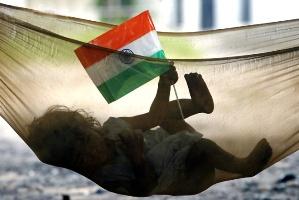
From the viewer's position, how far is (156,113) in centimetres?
319

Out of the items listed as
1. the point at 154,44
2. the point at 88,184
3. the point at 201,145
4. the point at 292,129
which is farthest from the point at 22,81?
the point at 88,184

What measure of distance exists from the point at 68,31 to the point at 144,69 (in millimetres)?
543

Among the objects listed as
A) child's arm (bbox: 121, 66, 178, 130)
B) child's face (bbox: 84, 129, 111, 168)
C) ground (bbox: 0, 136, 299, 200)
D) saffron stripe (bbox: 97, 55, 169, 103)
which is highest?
saffron stripe (bbox: 97, 55, 169, 103)

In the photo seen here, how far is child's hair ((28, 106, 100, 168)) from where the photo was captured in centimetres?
321

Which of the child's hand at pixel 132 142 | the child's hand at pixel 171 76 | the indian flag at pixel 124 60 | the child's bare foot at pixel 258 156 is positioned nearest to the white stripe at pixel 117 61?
the indian flag at pixel 124 60

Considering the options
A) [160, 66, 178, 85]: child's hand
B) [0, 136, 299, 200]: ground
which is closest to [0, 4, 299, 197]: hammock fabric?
[160, 66, 178, 85]: child's hand

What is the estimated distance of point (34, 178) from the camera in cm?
624

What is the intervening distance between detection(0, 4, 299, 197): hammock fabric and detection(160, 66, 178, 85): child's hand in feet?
0.06

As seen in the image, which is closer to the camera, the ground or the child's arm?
the child's arm

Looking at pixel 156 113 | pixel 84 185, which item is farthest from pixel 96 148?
pixel 84 185

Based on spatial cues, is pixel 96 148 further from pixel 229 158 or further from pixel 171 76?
pixel 229 158

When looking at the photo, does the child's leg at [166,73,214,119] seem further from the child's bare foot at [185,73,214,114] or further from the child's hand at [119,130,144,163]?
the child's hand at [119,130,144,163]

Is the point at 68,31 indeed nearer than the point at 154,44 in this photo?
No

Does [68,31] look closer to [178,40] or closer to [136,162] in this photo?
[178,40]
